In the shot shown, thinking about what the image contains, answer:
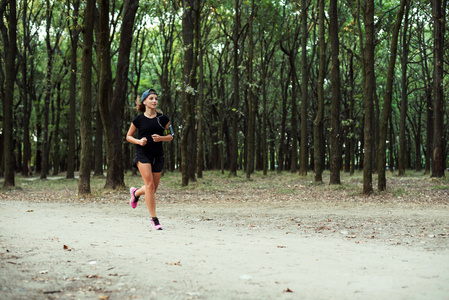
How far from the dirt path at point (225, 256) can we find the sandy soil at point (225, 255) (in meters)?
0.01

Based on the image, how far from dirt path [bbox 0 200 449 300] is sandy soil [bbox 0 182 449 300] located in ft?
0.04

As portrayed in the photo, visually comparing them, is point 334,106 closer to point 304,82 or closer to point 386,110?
point 386,110

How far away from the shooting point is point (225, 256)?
5965mm

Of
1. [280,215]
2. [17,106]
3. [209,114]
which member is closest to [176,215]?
[280,215]

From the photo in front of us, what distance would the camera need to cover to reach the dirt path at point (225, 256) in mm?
4453

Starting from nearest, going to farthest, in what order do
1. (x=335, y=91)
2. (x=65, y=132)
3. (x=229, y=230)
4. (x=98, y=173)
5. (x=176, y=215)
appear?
(x=229, y=230), (x=176, y=215), (x=335, y=91), (x=98, y=173), (x=65, y=132)

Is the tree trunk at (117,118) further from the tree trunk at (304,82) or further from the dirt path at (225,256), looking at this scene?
the tree trunk at (304,82)

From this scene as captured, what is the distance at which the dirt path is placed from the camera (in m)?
4.45

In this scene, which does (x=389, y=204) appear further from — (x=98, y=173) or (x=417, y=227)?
(x=98, y=173)

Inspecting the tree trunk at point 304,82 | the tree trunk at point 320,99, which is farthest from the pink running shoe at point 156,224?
the tree trunk at point 304,82

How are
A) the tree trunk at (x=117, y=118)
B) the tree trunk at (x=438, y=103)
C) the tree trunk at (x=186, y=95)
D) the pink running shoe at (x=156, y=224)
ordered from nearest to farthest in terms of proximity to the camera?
the pink running shoe at (x=156, y=224), the tree trunk at (x=117, y=118), the tree trunk at (x=186, y=95), the tree trunk at (x=438, y=103)

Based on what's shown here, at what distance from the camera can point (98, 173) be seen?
99.4 feet

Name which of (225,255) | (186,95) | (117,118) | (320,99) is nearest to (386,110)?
(320,99)

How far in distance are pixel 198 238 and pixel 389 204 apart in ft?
25.2
